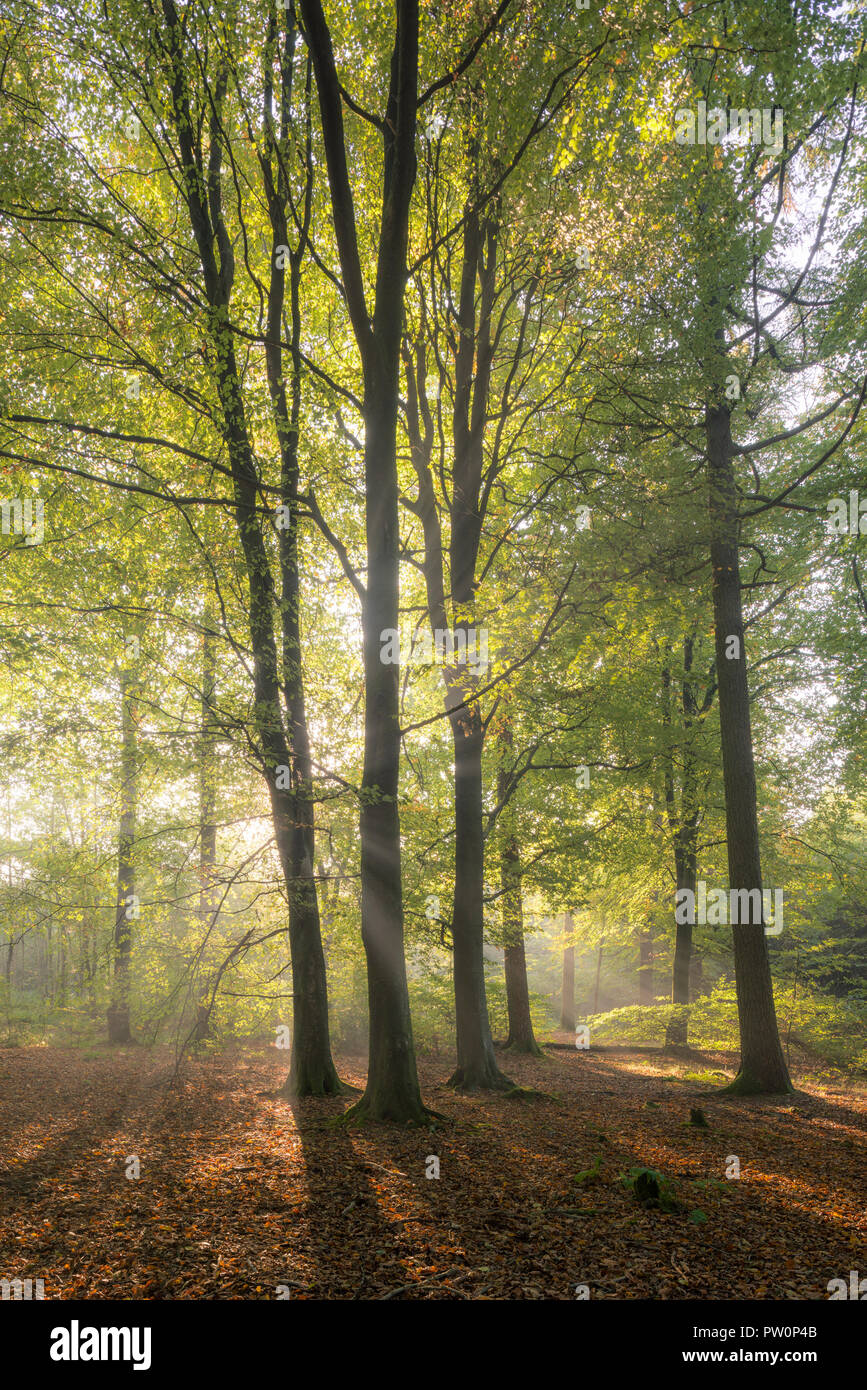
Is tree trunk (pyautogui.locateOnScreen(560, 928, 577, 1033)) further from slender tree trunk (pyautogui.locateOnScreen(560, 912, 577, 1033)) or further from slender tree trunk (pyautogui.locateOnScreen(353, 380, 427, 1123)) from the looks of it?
slender tree trunk (pyautogui.locateOnScreen(353, 380, 427, 1123))

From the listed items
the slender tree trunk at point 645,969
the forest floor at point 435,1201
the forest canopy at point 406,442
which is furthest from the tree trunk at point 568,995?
the forest floor at point 435,1201

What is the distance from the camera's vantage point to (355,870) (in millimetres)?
11000

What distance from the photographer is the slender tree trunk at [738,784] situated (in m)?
8.84

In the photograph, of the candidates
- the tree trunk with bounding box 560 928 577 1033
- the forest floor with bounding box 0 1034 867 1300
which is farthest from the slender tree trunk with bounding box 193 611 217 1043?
the tree trunk with bounding box 560 928 577 1033

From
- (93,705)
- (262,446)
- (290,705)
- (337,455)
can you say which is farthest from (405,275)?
(93,705)

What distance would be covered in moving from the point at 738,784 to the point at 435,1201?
715 cm

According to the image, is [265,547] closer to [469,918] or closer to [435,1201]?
[469,918]

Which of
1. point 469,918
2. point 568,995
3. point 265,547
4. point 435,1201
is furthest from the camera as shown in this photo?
point 568,995

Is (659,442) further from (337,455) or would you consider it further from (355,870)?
(355,870)

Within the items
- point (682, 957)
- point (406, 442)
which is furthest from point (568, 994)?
point (406, 442)

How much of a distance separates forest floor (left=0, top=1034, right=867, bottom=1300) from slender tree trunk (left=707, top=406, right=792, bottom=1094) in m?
0.75

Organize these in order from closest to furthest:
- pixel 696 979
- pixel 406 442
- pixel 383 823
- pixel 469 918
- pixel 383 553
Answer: pixel 383 823 < pixel 383 553 < pixel 469 918 < pixel 406 442 < pixel 696 979

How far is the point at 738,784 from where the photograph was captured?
9.53m

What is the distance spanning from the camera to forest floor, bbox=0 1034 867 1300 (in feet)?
10.8
